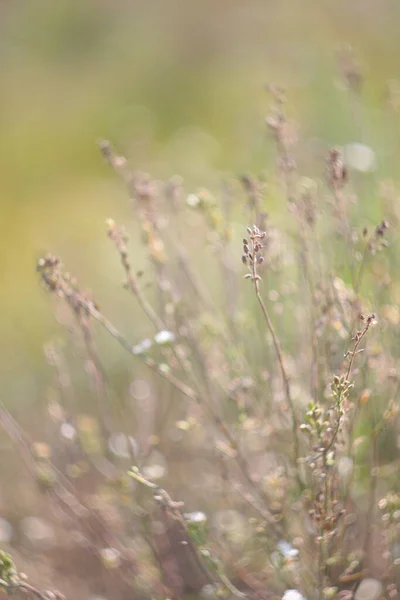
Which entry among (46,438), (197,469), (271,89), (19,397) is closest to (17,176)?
(19,397)

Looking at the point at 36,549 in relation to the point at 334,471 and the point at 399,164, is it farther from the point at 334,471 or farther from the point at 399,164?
the point at 399,164

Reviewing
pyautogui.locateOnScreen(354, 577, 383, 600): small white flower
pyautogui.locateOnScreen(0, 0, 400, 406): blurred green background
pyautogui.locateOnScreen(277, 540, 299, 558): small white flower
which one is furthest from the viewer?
pyautogui.locateOnScreen(0, 0, 400, 406): blurred green background

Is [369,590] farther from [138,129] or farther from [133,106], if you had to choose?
[133,106]

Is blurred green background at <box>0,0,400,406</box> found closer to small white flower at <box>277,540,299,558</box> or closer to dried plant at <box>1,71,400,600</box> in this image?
dried plant at <box>1,71,400,600</box>

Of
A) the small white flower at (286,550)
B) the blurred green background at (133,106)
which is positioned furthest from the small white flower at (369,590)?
the blurred green background at (133,106)

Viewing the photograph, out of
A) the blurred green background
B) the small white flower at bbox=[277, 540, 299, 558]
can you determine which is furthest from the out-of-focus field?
the small white flower at bbox=[277, 540, 299, 558]

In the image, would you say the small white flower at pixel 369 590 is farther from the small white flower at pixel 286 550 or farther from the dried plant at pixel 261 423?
the small white flower at pixel 286 550

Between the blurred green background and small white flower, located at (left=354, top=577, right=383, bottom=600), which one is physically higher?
the blurred green background

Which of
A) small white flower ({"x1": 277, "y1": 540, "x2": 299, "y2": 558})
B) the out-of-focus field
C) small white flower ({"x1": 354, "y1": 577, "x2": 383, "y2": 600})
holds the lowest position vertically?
small white flower ({"x1": 277, "y1": 540, "x2": 299, "y2": 558})

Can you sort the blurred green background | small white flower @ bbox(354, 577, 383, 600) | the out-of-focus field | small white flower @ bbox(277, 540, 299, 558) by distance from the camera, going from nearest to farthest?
small white flower @ bbox(277, 540, 299, 558) < small white flower @ bbox(354, 577, 383, 600) < the out-of-focus field < the blurred green background
